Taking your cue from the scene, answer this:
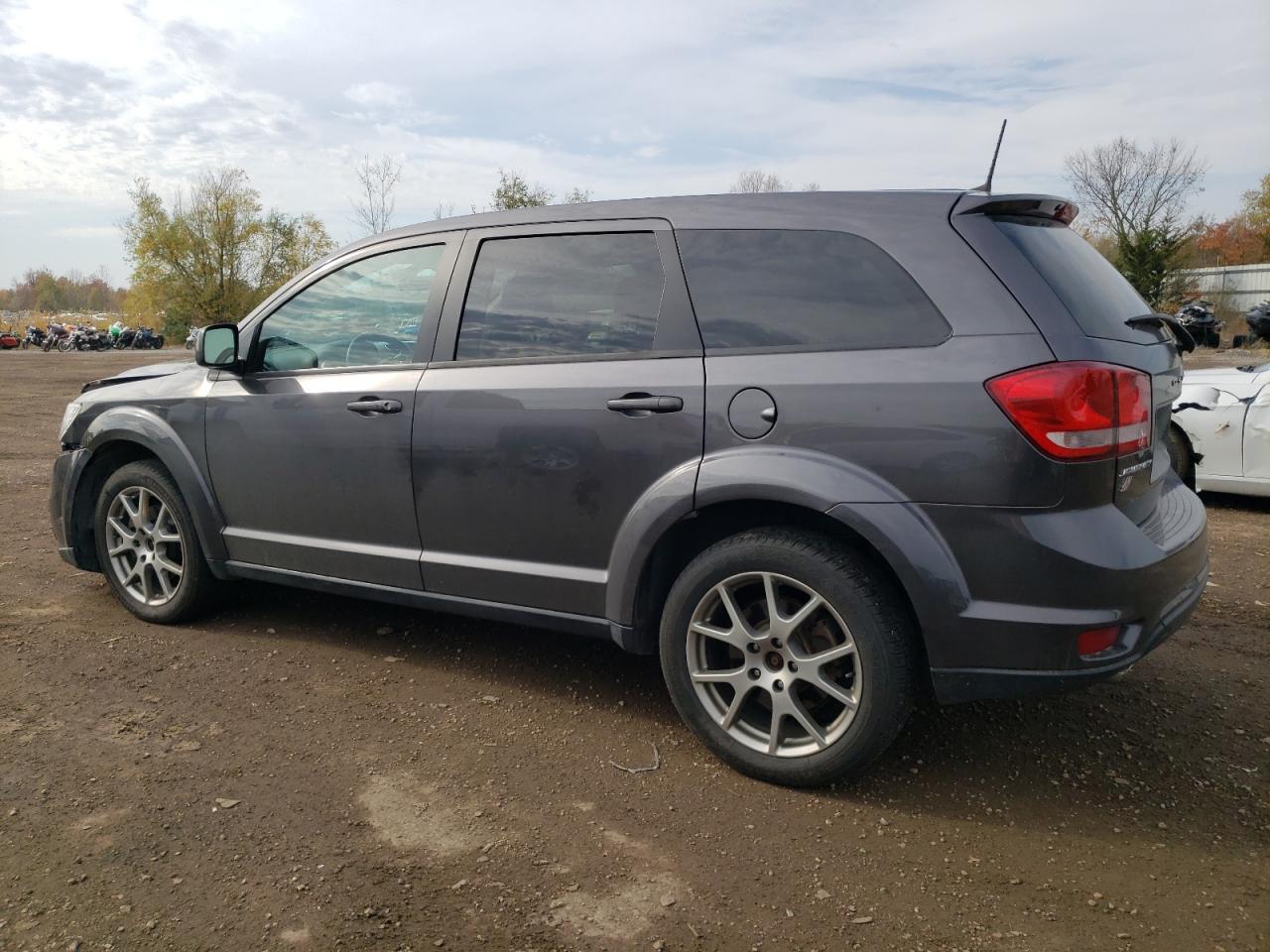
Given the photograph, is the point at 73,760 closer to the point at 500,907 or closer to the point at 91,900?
the point at 91,900

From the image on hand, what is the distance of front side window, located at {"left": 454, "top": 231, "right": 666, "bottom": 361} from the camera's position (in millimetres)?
3406

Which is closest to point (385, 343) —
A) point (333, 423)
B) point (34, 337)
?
point (333, 423)

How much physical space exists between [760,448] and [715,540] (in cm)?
43

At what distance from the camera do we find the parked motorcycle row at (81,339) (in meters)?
51.4

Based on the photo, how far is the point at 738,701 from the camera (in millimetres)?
3133

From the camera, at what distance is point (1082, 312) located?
285cm

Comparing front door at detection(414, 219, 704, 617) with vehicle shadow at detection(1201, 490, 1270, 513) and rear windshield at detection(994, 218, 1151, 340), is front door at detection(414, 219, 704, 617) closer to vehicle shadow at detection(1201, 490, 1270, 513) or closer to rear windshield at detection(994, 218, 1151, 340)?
rear windshield at detection(994, 218, 1151, 340)

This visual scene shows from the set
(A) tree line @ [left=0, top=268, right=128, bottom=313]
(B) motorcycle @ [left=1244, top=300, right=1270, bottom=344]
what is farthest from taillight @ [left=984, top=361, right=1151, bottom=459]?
(A) tree line @ [left=0, top=268, right=128, bottom=313]

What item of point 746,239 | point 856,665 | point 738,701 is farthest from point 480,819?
point 746,239

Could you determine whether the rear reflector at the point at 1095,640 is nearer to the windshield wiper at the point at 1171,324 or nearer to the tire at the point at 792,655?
the tire at the point at 792,655

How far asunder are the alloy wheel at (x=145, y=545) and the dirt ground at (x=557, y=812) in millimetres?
319

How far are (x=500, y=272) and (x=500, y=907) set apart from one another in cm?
228

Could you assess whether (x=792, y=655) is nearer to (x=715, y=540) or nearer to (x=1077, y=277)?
(x=715, y=540)

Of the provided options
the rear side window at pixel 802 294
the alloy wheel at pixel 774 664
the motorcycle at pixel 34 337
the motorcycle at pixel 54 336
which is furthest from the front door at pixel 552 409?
the motorcycle at pixel 34 337
